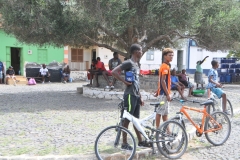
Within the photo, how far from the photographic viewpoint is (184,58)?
113 feet

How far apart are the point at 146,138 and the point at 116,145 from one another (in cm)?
55

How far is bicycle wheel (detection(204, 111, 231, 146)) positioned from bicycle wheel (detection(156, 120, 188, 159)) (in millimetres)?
831

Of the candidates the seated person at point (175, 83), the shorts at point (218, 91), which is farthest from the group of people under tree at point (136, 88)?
the shorts at point (218, 91)

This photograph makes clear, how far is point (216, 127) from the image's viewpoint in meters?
5.66

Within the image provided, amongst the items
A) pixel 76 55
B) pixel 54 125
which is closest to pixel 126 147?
pixel 54 125

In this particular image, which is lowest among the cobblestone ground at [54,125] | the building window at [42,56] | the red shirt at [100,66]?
the cobblestone ground at [54,125]

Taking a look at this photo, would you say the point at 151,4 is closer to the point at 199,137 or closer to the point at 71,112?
the point at 71,112

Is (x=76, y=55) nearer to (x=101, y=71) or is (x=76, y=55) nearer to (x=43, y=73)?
(x=43, y=73)

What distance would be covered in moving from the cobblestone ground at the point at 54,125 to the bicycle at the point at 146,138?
1.20 feet

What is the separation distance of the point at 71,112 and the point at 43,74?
12075 mm

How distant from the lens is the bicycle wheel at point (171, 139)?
482 cm

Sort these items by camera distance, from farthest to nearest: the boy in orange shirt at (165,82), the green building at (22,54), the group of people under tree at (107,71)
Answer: the green building at (22,54) → the group of people under tree at (107,71) → the boy in orange shirt at (165,82)

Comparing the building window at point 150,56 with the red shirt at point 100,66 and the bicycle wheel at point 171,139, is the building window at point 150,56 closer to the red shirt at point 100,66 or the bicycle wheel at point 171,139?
the red shirt at point 100,66

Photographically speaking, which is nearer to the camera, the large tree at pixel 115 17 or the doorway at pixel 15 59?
the large tree at pixel 115 17
